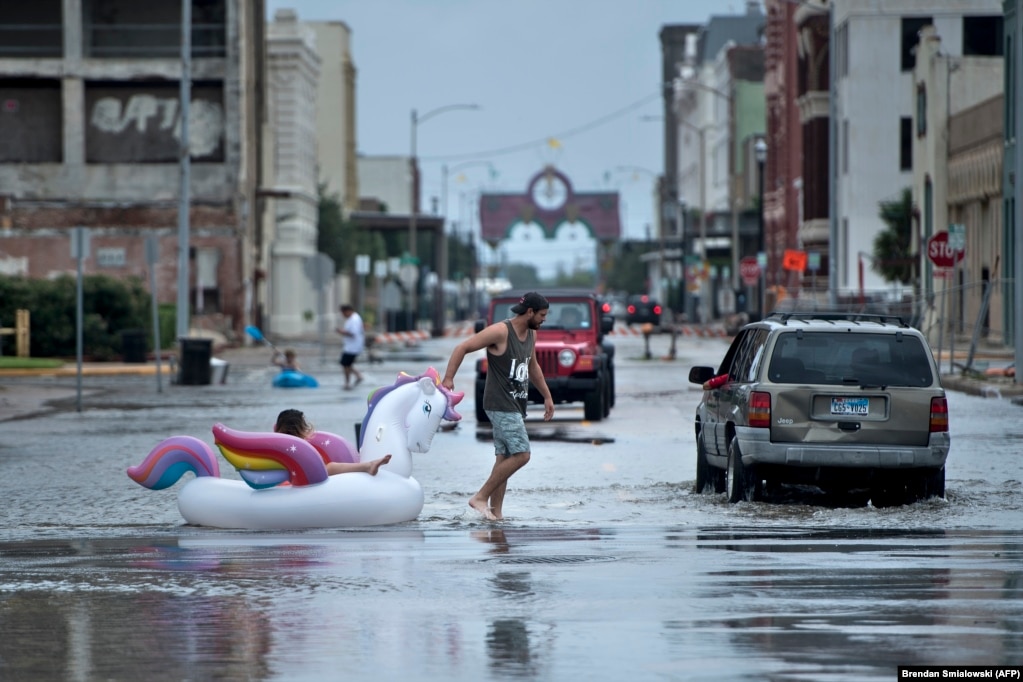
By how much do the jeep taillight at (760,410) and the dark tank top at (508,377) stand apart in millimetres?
1859

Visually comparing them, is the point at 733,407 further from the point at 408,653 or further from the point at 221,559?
the point at 408,653

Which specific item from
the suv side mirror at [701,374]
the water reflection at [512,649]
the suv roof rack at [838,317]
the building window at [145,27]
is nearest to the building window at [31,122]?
the building window at [145,27]

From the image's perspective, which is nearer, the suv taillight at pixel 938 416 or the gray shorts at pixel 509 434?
the gray shorts at pixel 509 434

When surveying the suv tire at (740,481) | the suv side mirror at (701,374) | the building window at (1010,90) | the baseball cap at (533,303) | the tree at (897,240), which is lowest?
the suv tire at (740,481)

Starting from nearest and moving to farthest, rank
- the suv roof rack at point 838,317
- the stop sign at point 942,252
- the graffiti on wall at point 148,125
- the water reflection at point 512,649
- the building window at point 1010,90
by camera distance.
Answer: the water reflection at point 512,649 → the suv roof rack at point 838,317 → the stop sign at point 942,252 → the building window at point 1010,90 → the graffiti on wall at point 148,125

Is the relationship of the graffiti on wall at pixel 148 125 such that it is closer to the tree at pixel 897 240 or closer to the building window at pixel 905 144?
the tree at pixel 897 240

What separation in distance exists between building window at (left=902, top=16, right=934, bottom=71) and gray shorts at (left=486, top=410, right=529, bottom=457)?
179 feet

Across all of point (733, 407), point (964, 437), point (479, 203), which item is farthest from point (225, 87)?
point (479, 203)

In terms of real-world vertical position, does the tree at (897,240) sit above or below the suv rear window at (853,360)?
above

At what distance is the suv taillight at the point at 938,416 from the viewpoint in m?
13.6

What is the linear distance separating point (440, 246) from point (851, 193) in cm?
2218

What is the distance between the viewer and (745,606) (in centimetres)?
885

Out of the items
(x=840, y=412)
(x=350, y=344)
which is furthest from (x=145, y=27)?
(x=840, y=412)

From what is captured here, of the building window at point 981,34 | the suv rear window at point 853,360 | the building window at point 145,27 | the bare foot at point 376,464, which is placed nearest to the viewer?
the bare foot at point 376,464
